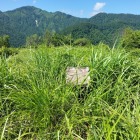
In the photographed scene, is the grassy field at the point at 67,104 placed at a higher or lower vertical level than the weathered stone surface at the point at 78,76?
lower

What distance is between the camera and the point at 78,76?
12.5 feet

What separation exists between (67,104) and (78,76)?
2.18 feet

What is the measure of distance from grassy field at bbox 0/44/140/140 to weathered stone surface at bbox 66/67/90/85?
0.19 feet

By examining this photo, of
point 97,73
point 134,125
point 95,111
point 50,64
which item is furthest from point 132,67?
point 134,125

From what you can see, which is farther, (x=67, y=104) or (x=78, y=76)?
(x=78, y=76)

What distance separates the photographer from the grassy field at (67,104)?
2.72 m

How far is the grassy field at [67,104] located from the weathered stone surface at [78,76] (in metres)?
0.06

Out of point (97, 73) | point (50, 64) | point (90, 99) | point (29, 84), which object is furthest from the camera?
point (50, 64)

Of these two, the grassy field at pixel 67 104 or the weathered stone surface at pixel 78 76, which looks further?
the weathered stone surface at pixel 78 76

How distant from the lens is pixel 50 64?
406 cm

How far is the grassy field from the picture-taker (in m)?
2.72

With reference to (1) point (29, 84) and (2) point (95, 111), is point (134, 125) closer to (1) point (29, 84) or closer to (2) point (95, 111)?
(2) point (95, 111)

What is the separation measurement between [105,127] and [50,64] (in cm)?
167

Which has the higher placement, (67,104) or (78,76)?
(78,76)
